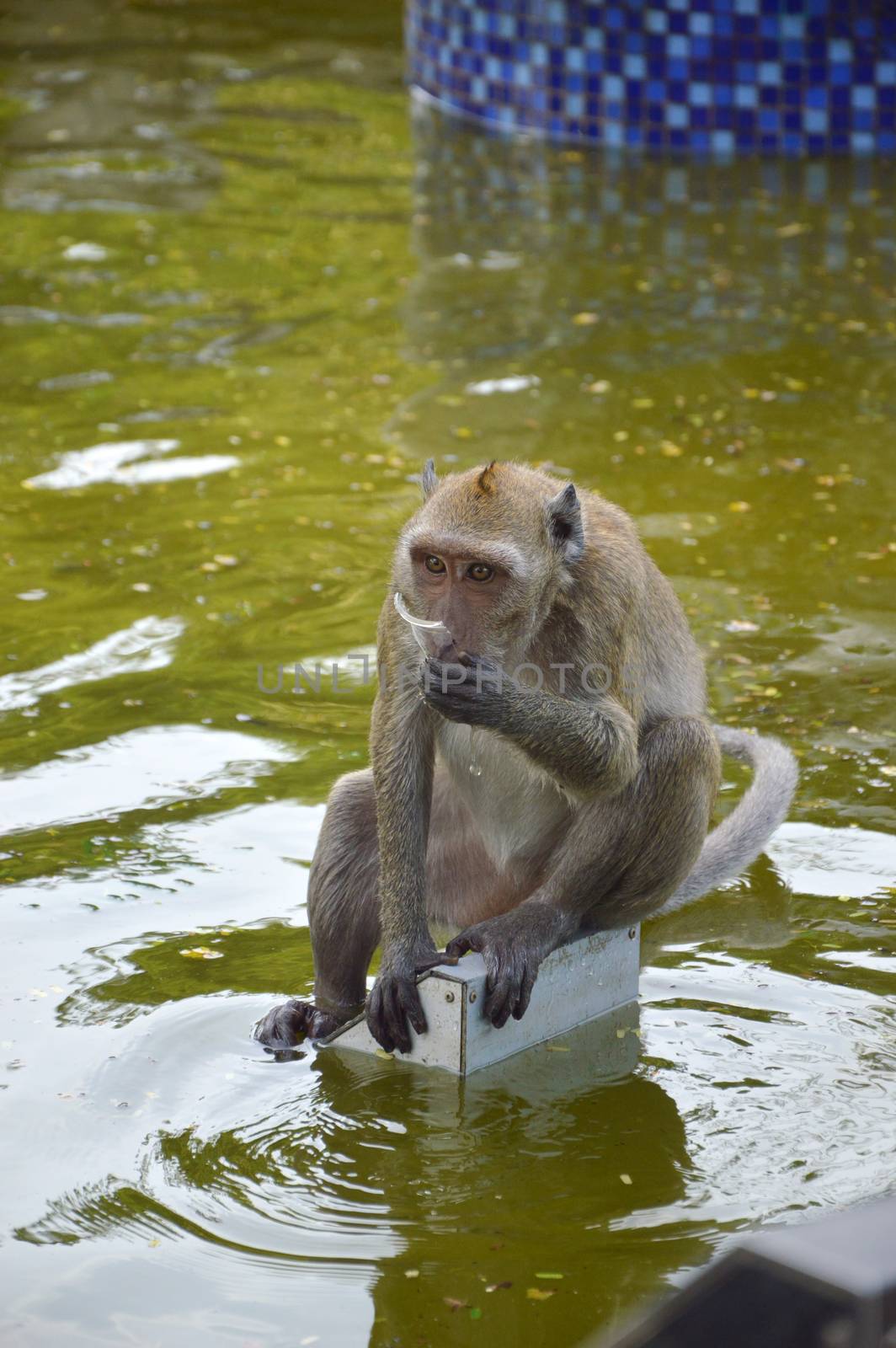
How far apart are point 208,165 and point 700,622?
25.7 ft

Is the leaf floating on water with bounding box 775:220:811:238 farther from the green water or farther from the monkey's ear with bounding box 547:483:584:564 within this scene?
the monkey's ear with bounding box 547:483:584:564

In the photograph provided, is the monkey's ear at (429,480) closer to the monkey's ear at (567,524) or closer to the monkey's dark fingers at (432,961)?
the monkey's ear at (567,524)

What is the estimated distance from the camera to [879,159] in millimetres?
12633

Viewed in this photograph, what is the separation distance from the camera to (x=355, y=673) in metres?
6.04

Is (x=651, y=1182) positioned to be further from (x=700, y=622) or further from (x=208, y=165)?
(x=208, y=165)

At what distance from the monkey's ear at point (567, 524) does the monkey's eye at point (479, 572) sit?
200 millimetres

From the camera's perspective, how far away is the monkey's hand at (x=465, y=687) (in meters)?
3.57

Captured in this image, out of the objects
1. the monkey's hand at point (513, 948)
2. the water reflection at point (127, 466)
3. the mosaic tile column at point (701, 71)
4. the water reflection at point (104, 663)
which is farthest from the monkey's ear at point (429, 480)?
the mosaic tile column at point (701, 71)

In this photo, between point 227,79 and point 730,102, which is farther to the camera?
point 227,79

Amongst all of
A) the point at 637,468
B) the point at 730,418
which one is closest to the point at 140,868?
the point at 637,468

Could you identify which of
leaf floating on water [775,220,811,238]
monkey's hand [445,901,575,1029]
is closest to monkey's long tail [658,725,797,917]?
monkey's hand [445,901,575,1029]

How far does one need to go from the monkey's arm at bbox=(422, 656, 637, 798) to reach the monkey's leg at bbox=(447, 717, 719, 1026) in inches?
2.7

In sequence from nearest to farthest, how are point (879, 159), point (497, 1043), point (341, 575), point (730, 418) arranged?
point (497, 1043), point (341, 575), point (730, 418), point (879, 159)

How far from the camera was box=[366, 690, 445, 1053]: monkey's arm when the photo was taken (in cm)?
387
